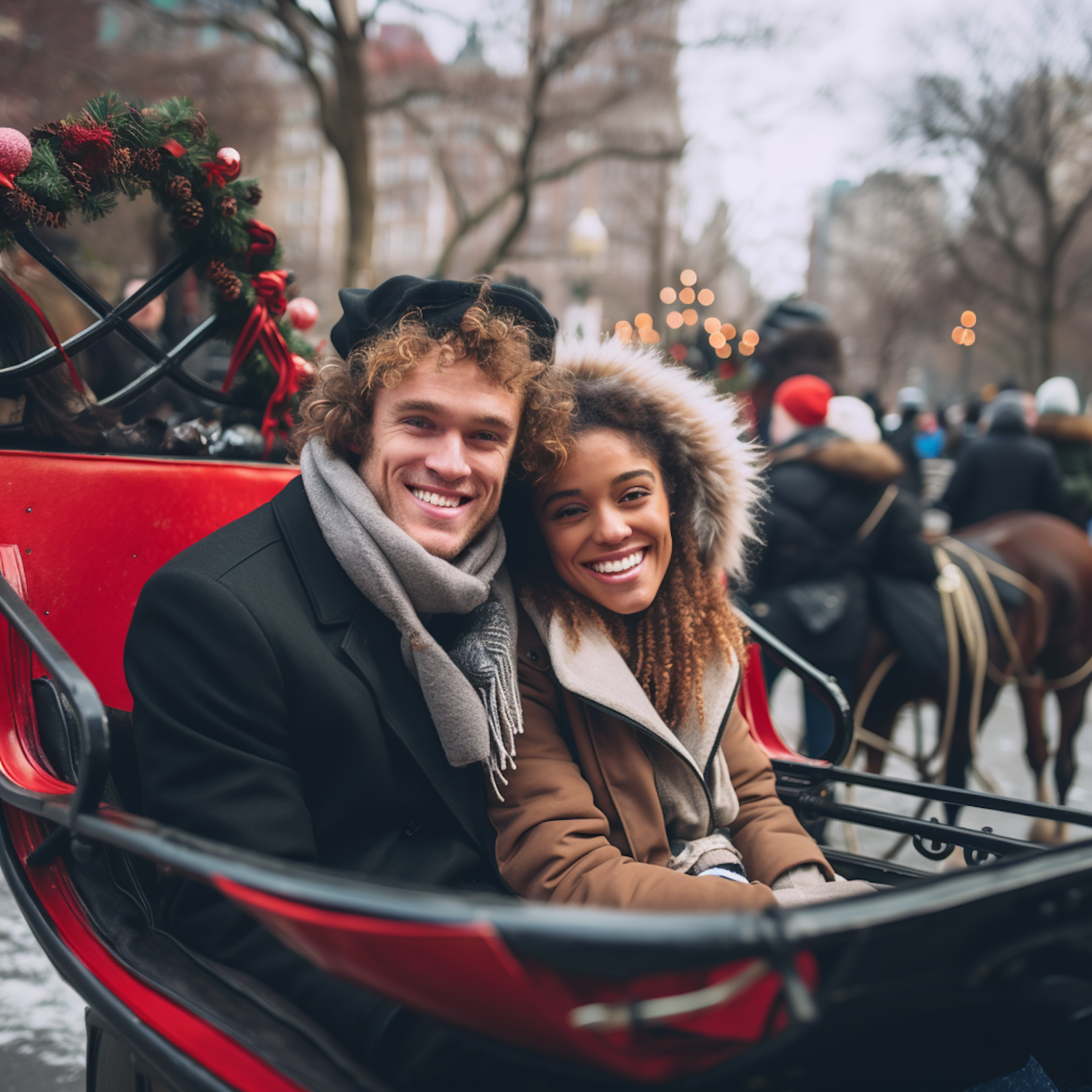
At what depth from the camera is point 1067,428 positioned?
6.96 metres

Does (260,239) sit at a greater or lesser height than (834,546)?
greater

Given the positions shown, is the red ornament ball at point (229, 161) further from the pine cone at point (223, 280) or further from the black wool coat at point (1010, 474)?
the black wool coat at point (1010, 474)

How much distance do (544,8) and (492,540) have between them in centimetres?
1165

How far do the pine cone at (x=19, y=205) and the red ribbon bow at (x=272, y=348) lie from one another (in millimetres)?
605

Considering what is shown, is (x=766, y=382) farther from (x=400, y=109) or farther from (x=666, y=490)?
(x=400, y=109)

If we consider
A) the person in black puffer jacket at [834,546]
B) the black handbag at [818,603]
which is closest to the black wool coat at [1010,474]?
→ the person in black puffer jacket at [834,546]

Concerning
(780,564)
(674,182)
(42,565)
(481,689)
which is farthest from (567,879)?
(674,182)

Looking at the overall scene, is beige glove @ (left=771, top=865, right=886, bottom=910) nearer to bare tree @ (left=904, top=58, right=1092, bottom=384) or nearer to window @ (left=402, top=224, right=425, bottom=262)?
bare tree @ (left=904, top=58, right=1092, bottom=384)

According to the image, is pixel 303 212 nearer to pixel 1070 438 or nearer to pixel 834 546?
pixel 1070 438

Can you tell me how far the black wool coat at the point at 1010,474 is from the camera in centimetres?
632

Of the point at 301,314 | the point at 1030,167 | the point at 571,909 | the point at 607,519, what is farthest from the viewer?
the point at 1030,167

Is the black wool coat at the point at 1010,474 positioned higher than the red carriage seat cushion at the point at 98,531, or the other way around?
the black wool coat at the point at 1010,474

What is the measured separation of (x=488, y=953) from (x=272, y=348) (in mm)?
1975

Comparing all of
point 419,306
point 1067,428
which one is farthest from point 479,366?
point 1067,428
